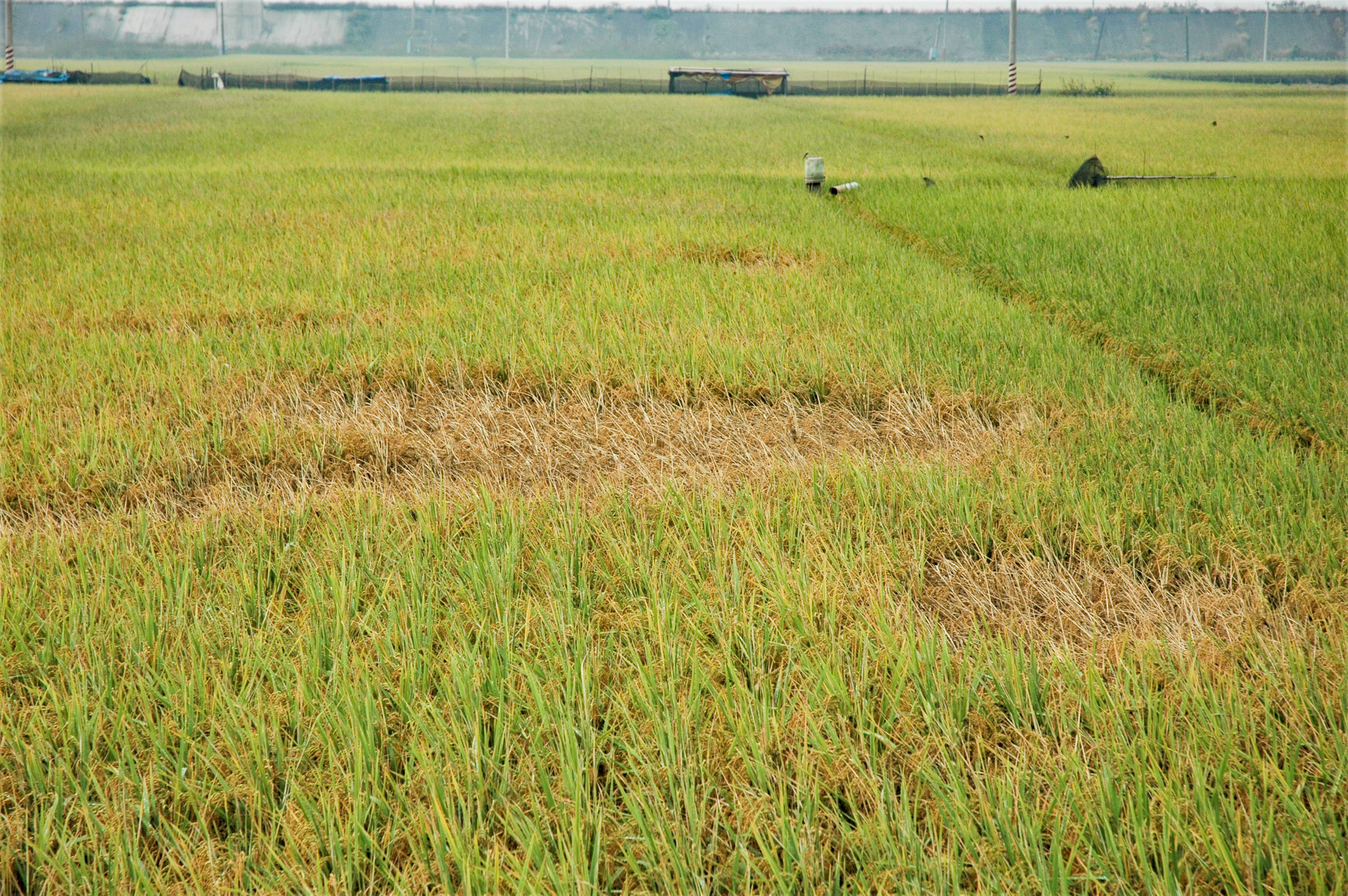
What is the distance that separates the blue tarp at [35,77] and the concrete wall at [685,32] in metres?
76.5

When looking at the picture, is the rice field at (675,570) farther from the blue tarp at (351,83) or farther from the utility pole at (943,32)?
the utility pole at (943,32)

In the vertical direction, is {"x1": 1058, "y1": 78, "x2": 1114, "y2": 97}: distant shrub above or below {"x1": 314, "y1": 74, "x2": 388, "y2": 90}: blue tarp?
below

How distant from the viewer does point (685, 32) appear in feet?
432

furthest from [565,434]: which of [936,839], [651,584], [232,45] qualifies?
[232,45]

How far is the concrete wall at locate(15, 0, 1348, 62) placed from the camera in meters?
118

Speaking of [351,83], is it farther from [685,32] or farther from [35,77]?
[685,32]

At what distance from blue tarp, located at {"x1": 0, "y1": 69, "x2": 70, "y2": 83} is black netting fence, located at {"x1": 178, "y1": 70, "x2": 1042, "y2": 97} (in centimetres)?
476

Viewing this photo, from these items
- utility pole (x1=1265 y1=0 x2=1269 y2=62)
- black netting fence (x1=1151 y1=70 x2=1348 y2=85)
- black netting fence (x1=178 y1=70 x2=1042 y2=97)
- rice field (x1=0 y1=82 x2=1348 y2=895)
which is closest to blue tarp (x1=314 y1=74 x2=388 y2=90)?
black netting fence (x1=178 y1=70 x2=1042 y2=97)

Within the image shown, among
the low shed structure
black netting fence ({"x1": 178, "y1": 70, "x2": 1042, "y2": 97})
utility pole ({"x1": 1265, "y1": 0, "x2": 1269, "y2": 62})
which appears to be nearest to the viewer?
black netting fence ({"x1": 178, "y1": 70, "x2": 1042, "y2": 97})

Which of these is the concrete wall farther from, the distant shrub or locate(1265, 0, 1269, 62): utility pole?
the distant shrub

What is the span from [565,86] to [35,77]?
22189 mm

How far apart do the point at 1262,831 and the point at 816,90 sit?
43.5m

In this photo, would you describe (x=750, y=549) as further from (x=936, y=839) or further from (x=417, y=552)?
(x=936, y=839)

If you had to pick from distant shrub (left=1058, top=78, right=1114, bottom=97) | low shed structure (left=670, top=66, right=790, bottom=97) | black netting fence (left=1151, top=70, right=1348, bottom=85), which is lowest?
distant shrub (left=1058, top=78, right=1114, bottom=97)
